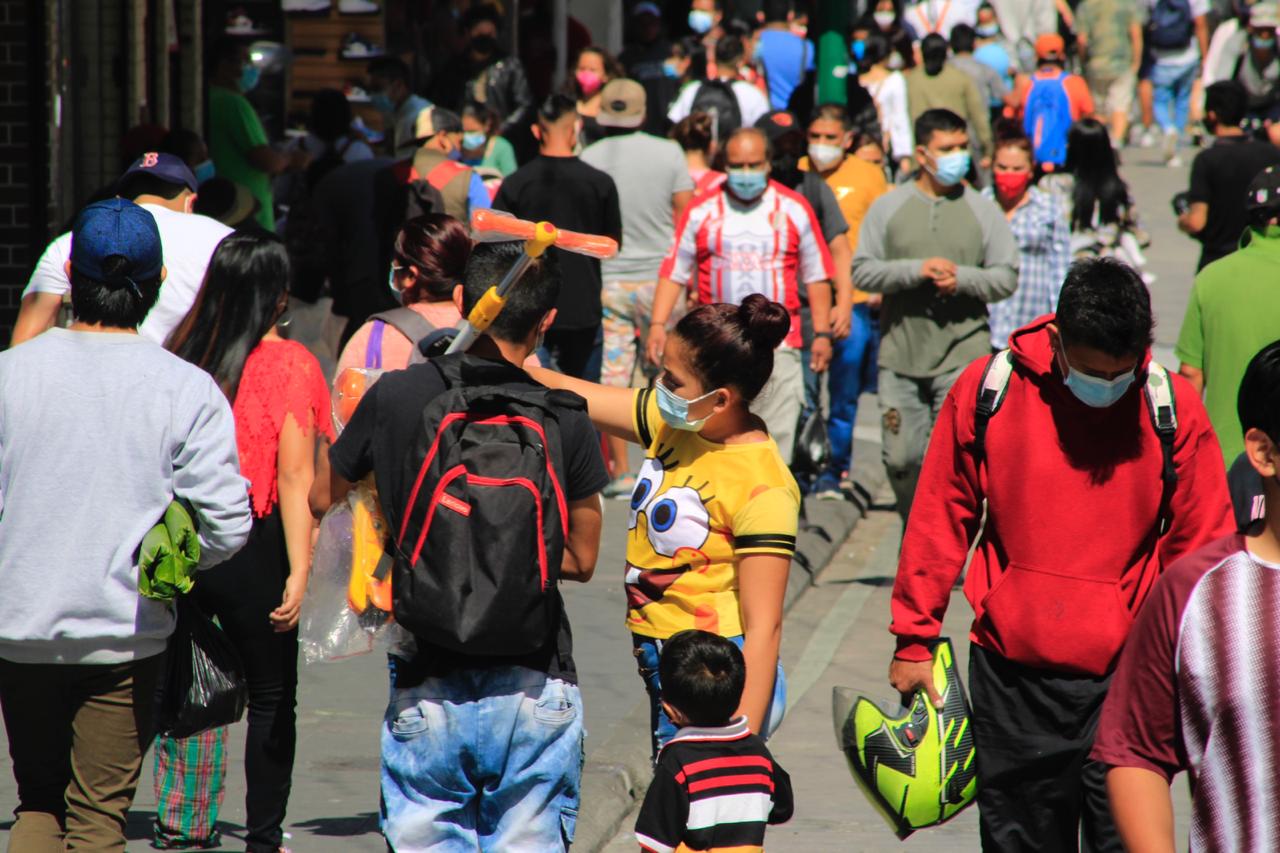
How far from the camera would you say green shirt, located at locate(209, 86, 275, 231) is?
1238 centimetres

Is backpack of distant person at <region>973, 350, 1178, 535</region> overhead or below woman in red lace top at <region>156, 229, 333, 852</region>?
overhead

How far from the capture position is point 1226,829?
3193mm

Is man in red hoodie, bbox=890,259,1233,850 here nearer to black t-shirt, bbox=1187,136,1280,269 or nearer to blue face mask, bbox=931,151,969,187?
blue face mask, bbox=931,151,969,187

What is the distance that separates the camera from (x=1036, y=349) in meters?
4.61

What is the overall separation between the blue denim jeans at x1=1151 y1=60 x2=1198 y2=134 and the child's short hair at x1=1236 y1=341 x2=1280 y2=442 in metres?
27.0

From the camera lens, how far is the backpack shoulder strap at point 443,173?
1029cm

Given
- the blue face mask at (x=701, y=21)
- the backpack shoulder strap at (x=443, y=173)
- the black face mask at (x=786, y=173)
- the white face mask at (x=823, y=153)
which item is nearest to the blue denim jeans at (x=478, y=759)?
the backpack shoulder strap at (x=443, y=173)

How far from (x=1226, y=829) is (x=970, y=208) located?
21.9ft

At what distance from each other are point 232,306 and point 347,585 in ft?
3.07

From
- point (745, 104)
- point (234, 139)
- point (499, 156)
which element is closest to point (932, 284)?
point (234, 139)

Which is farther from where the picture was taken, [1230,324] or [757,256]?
[757,256]

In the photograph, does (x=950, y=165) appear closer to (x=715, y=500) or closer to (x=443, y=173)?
(x=443, y=173)

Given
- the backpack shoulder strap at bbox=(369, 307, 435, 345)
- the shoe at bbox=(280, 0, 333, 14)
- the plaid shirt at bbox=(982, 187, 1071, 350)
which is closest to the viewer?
the backpack shoulder strap at bbox=(369, 307, 435, 345)

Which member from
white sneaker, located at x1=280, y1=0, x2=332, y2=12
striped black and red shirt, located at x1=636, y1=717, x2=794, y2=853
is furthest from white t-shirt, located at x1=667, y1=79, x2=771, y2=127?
striped black and red shirt, located at x1=636, y1=717, x2=794, y2=853
